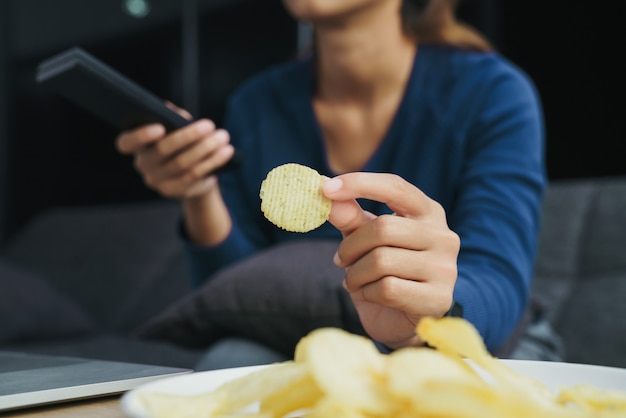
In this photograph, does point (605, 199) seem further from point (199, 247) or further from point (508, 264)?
point (199, 247)

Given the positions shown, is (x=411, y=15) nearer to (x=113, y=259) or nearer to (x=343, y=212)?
(x=343, y=212)

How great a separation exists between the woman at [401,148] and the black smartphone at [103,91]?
0.04 m

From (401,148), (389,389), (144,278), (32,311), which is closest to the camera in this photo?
(389,389)

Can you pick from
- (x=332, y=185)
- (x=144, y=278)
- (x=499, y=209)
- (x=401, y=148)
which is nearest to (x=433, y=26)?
(x=401, y=148)

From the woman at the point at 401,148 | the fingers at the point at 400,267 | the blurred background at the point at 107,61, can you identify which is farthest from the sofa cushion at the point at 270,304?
the blurred background at the point at 107,61

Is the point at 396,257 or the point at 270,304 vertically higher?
the point at 396,257

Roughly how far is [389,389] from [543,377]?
177mm

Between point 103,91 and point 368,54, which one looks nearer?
point 103,91

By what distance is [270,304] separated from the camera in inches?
41.7

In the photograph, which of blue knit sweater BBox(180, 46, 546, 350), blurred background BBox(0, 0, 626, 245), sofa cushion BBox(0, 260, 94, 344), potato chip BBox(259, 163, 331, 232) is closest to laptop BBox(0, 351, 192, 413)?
potato chip BBox(259, 163, 331, 232)

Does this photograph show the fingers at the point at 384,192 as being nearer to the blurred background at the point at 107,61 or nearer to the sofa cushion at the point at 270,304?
the sofa cushion at the point at 270,304

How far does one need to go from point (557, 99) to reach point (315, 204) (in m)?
2.04

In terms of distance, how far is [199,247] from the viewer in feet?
4.27

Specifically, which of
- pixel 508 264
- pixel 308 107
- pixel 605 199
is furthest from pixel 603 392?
pixel 605 199
